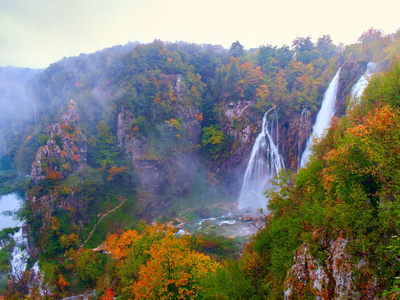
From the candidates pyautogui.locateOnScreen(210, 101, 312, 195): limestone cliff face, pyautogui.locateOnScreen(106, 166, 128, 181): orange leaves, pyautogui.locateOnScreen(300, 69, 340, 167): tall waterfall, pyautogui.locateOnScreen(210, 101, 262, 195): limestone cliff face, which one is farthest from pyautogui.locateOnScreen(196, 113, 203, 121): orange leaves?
pyautogui.locateOnScreen(300, 69, 340, 167): tall waterfall

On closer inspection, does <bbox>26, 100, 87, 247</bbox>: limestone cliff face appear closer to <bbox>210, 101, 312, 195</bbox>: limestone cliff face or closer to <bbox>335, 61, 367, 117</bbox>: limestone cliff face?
<bbox>210, 101, 312, 195</bbox>: limestone cliff face

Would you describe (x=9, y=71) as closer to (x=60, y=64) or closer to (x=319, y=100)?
(x=60, y=64)

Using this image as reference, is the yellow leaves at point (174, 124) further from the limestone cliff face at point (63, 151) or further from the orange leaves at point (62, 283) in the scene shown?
the orange leaves at point (62, 283)

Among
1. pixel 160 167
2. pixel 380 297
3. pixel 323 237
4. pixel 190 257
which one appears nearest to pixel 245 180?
pixel 160 167

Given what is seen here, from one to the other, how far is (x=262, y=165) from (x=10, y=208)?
125 ft

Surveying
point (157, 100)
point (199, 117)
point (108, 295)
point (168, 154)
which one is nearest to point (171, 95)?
point (157, 100)

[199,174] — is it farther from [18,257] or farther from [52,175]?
[18,257]

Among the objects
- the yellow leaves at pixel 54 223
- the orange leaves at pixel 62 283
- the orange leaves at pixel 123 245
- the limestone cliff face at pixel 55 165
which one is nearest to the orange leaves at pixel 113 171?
the limestone cliff face at pixel 55 165

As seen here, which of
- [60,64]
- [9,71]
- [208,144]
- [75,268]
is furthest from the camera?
[9,71]

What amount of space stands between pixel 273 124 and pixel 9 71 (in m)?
84.8

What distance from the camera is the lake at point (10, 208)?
1162 inches

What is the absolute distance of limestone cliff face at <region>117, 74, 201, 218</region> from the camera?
36875 millimetres

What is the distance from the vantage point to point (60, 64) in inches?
2251

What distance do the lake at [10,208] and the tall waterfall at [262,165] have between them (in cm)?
3152
